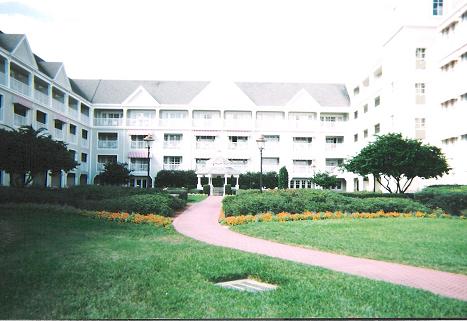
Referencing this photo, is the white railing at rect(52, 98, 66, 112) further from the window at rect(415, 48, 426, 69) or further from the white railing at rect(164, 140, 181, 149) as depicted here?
the white railing at rect(164, 140, 181, 149)

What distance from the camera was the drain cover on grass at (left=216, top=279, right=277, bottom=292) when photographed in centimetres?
559

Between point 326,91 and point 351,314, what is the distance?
42.3m

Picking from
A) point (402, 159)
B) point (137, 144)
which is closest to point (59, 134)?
point (402, 159)

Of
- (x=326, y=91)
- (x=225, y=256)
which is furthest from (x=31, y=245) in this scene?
(x=326, y=91)

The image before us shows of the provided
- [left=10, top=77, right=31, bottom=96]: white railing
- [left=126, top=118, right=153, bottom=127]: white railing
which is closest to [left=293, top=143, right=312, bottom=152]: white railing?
[left=126, top=118, right=153, bottom=127]: white railing

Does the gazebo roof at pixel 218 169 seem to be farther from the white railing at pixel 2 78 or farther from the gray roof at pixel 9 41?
the gray roof at pixel 9 41

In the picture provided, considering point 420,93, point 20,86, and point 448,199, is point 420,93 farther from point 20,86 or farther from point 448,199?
point 20,86

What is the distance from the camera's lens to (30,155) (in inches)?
560

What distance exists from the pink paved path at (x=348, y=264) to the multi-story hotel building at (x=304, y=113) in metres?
15.1

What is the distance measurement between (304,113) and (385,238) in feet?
114

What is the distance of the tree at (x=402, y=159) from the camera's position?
1978cm

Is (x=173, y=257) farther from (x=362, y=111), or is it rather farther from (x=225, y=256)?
(x=362, y=111)

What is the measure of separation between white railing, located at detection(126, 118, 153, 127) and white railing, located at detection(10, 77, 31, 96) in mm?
31555

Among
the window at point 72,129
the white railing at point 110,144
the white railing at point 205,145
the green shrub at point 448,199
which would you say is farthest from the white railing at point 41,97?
the white railing at point 205,145
